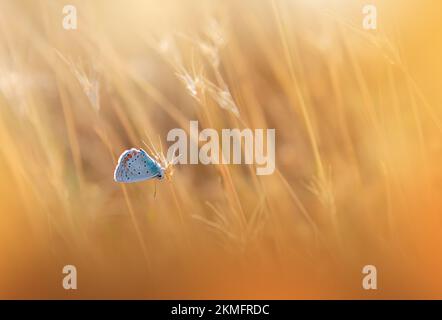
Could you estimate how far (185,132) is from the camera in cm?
209

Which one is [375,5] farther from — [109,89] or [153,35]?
[109,89]

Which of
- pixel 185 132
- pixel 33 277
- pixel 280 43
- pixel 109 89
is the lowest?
pixel 33 277

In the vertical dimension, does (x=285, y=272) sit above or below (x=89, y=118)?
below

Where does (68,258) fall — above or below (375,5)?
below

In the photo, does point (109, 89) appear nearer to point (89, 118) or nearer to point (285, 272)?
point (89, 118)

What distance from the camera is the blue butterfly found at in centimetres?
201

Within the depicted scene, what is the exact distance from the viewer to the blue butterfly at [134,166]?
2.01m

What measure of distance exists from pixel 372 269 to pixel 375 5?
1.03m

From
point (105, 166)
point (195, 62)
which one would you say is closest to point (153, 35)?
point (195, 62)

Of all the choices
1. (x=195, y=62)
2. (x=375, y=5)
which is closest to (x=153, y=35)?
(x=195, y=62)

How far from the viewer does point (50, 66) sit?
2086 millimetres

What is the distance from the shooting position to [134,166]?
2014 mm

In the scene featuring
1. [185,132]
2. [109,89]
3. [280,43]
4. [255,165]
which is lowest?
[255,165]

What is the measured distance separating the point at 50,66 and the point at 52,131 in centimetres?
25
